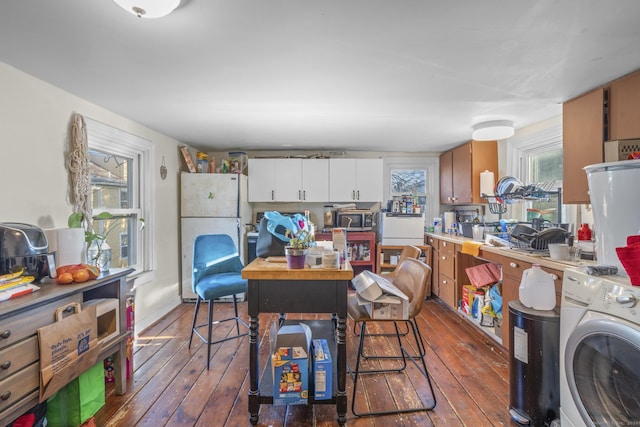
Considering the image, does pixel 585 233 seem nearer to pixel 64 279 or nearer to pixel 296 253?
pixel 296 253

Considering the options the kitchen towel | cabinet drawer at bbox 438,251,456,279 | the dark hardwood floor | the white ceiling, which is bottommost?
the dark hardwood floor

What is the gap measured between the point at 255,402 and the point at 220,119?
95.5 inches

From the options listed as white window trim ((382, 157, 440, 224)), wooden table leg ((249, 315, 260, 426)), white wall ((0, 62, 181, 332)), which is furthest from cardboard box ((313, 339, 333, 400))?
white window trim ((382, 157, 440, 224))

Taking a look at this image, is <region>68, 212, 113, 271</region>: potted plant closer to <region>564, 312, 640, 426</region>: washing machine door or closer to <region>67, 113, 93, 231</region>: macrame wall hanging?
<region>67, 113, 93, 231</region>: macrame wall hanging

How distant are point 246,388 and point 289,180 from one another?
281 cm

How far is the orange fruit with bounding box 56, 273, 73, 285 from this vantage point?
5.57 ft

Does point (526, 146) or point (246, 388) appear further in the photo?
point (526, 146)

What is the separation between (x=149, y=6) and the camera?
1.20 m

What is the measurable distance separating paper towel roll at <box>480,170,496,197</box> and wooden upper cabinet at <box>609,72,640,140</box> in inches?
60.8

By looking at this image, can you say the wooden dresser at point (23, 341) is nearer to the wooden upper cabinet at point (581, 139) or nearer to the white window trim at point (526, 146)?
the wooden upper cabinet at point (581, 139)

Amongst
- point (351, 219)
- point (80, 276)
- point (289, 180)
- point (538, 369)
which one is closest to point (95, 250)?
point (80, 276)

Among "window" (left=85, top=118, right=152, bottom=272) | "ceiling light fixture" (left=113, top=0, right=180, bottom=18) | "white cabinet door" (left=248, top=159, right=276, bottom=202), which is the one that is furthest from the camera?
"white cabinet door" (left=248, top=159, right=276, bottom=202)

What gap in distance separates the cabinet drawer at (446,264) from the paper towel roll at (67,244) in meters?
3.42

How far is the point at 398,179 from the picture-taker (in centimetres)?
479
